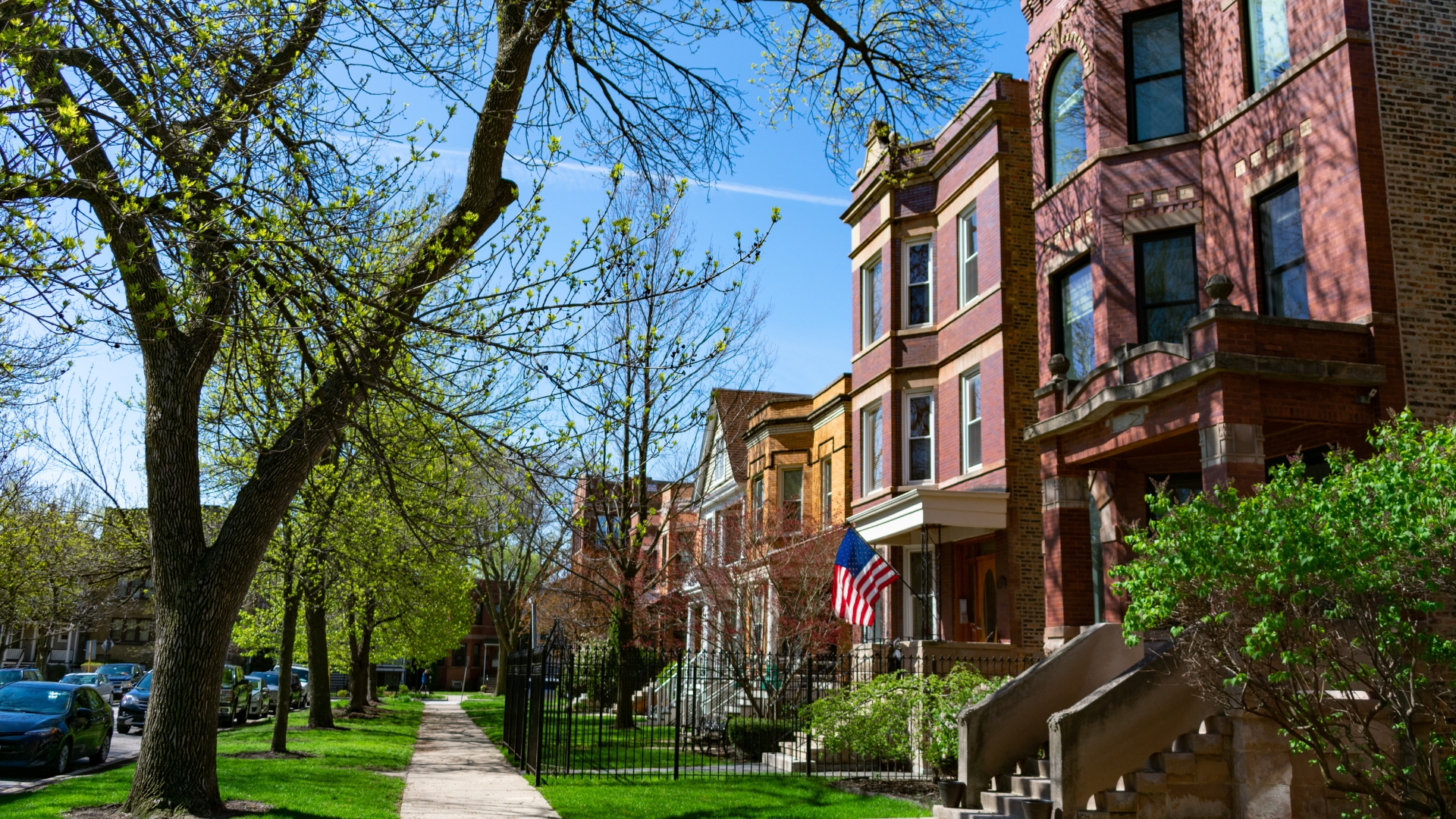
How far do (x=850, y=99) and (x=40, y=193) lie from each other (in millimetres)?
9302

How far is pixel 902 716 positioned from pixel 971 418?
8488 mm

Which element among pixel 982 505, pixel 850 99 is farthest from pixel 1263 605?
pixel 982 505

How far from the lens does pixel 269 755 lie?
19172 millimetres

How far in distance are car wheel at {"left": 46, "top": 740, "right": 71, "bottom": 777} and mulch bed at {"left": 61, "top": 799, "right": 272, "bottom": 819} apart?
801 cm

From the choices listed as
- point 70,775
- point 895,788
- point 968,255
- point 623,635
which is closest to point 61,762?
point 70,775

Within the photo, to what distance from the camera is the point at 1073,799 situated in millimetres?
10500

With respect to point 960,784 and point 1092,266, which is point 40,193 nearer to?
point 960,784

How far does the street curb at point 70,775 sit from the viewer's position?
611 inches

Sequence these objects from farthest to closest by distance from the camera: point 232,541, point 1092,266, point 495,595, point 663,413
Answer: point 495,595 < point 663,413 < point 1092,266 < point 232,541

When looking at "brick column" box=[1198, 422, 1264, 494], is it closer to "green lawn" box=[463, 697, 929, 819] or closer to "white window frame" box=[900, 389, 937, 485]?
"green lawn" box=[463, 697, 929, 819]

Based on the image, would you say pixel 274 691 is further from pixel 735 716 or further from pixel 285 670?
pixel 735 716

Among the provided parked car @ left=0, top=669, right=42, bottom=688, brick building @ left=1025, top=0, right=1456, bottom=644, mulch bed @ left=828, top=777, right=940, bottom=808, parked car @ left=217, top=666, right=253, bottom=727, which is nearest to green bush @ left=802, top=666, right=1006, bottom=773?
mulch bed @ left=828, top=777, right=940, bottom=808

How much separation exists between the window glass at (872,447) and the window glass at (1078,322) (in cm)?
847

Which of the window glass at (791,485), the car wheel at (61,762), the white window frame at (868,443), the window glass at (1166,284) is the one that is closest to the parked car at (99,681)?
Answer: the car wheel at (61,762)
